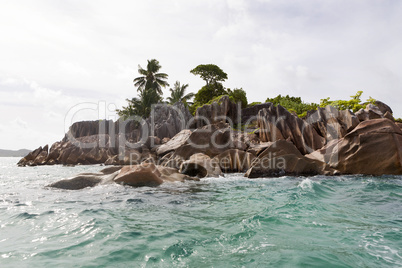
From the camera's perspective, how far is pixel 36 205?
7773 millimetres

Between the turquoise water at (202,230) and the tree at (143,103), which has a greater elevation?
the tree at (143,103)

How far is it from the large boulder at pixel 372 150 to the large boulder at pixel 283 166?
1.03 meters

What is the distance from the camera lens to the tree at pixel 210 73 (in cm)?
4653

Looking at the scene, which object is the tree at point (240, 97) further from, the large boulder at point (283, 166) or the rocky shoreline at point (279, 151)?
the large boulder at point (283, 166)

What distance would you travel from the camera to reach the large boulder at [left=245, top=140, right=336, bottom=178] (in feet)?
49.0

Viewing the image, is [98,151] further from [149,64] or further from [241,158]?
[241,158]

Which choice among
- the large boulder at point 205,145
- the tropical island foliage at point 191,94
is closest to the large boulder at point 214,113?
the tropical island foliage at point 191,94

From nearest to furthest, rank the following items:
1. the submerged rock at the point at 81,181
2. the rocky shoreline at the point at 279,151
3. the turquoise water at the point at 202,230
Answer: the turquoise water at the point at 202,230 < the submerged rock at the point at 81,181 < the rocky shoreline at the point at 279,151

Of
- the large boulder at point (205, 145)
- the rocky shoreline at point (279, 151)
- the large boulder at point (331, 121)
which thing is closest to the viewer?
the rocky shoreline at point (279, 151)

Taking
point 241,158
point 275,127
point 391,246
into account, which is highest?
point 275,127

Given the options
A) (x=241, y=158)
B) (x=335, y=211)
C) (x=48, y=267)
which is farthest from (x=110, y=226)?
(x=241, y=158)

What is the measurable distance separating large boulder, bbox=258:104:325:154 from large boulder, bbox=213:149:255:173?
11.0 feet

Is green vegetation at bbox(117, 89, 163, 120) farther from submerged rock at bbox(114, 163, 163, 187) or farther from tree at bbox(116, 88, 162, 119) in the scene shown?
submerged rock at bbox(114, 163, 163, 187)

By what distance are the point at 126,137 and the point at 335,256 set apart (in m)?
41.0
